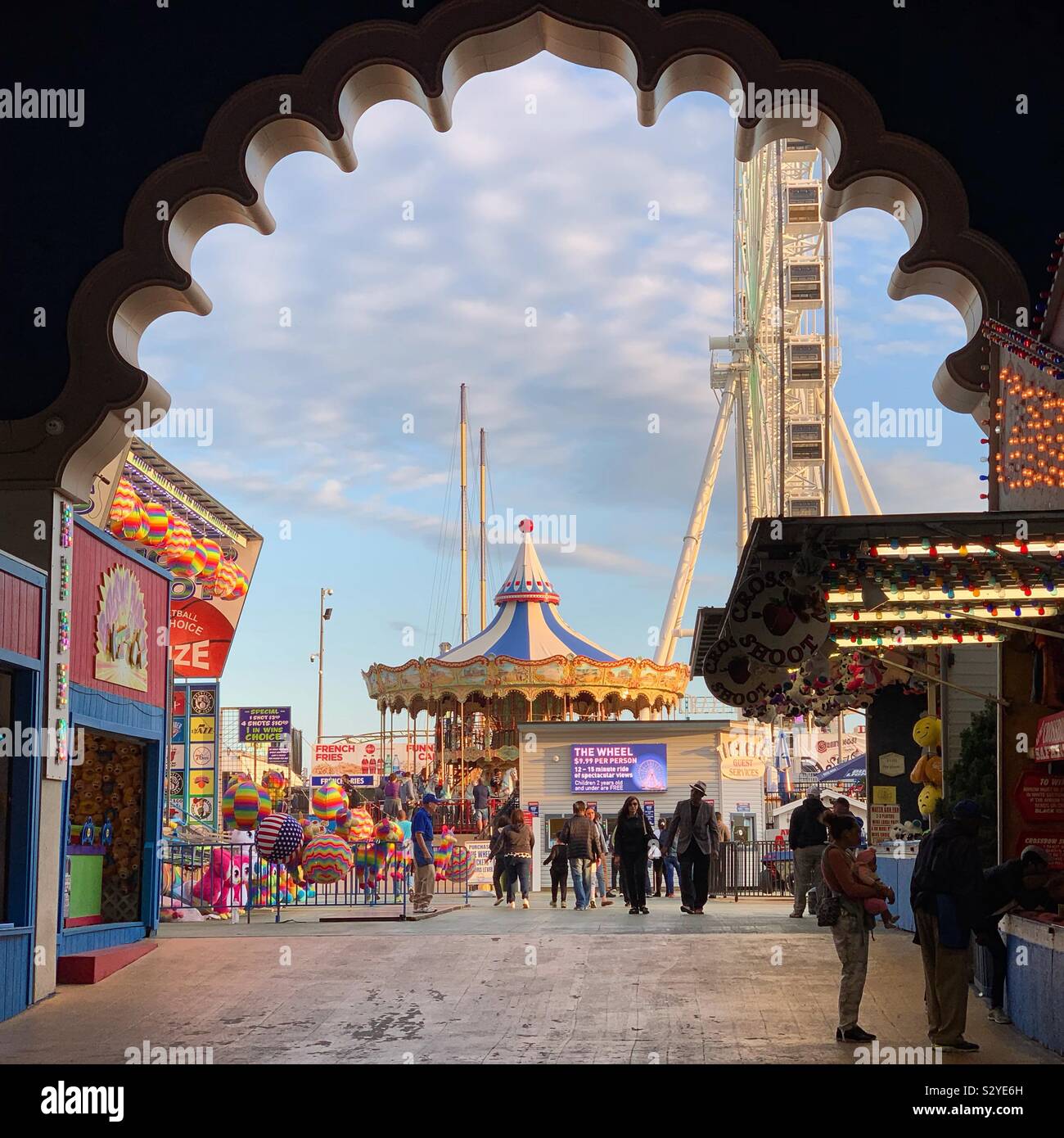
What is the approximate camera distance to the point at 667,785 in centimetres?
3450

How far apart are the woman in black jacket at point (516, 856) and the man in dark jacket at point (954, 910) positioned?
13.0 m

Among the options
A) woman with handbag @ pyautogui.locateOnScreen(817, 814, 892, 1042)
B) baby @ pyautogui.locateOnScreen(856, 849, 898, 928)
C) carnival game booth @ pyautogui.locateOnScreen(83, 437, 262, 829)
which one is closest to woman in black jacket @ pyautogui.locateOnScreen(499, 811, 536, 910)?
carnival game booth @ pyautogui.locateOnScreen(83, 437, 262, 829)

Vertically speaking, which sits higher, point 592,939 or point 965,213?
point 965,213

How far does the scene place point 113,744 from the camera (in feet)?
50.1

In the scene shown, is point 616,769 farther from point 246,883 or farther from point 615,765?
point 246,883

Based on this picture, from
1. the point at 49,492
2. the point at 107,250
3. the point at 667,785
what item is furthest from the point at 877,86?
the point at 667,785

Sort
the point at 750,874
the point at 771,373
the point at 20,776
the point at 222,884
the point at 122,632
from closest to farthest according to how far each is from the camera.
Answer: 1. the point at 20,776
2. the point at 122,632
3. the point at 222,884
4. the point at 750,874
5. the point at 771,373

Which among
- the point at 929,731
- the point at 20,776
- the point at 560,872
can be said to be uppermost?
the point at 929,731

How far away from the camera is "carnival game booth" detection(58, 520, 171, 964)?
43.3 ft

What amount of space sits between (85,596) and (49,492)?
1.75m

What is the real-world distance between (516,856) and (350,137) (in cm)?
1294

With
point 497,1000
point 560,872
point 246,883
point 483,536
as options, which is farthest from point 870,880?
point 483,536
